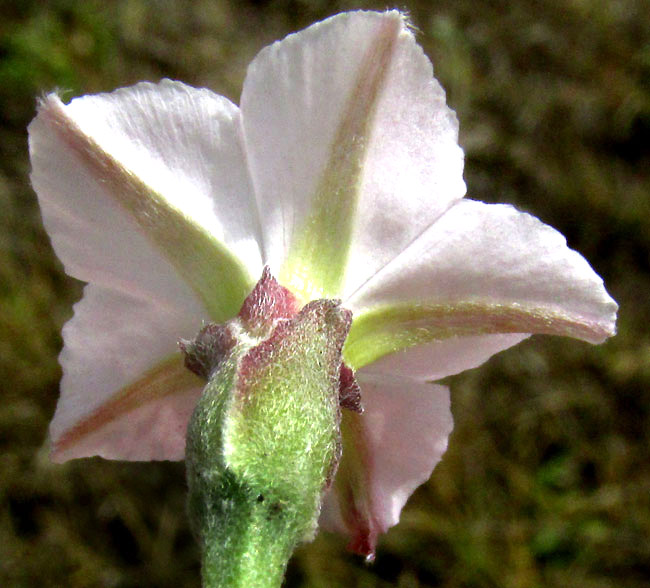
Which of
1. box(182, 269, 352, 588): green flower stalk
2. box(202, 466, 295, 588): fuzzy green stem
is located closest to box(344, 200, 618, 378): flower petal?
box(182, 269, 352, 588): green flower stalk

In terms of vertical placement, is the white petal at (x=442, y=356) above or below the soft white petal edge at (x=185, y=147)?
below

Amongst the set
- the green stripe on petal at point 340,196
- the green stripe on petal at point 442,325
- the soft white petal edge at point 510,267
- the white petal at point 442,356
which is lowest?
the white petal at point 442,356

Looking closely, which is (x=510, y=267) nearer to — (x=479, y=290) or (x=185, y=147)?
(x=479, y=290)

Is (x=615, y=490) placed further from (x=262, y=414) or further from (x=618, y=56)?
(x=262, y=414)

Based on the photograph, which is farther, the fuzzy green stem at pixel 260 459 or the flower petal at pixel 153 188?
the flower petal at pixel 153 188

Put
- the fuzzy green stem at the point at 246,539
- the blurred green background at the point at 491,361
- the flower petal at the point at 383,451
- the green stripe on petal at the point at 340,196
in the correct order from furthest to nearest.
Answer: the blurred green background at the point at 491,361
the flower petal at the point at 383,451
the green stripe on petal at the point at 340,196
the fuzzy green stem at the point at 246,539

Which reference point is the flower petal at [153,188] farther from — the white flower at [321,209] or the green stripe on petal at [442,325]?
the green stripe on petal at [442,325]

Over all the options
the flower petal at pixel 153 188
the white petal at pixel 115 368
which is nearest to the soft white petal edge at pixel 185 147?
the flower petal at pixel 153 188

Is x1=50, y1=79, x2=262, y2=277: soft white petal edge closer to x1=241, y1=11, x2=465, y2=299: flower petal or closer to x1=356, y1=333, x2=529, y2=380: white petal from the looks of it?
x1=241, y1=11, x2=465, y2=299: flower petal
